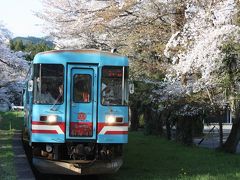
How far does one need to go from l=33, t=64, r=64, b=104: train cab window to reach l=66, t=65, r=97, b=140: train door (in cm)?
21

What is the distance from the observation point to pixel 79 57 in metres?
11.8

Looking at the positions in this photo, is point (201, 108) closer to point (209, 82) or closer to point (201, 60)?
point (209, 82)

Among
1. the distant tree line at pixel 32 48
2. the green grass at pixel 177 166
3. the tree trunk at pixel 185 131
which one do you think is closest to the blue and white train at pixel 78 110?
the green grass at pixel 177 166

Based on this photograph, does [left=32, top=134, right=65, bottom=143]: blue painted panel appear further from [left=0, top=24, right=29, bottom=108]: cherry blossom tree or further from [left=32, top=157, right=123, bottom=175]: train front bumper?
[left=0, top=24, right=29, bottom=108]: cherry blossom tree

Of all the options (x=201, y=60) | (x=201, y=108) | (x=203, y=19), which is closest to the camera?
(x=201, y=60)

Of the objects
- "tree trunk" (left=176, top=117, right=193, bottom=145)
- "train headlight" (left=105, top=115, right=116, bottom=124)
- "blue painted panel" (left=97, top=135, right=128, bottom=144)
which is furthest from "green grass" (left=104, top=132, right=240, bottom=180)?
"tree trunk" (left=176, top=117, right=193, bottom=145)

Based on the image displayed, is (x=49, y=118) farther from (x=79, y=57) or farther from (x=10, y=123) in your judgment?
(x=10, y=123)

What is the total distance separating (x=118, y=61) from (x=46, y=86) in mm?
1747

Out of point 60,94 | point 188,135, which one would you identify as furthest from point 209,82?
point 188,135

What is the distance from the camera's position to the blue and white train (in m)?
11.5

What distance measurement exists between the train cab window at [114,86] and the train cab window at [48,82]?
984mm

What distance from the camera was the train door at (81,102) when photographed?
11570 millimetres

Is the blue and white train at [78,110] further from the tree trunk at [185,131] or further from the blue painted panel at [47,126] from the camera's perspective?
the tree trunk at [185,131]

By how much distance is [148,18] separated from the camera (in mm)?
19188
